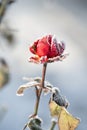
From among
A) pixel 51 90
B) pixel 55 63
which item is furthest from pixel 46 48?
pixel 55 63

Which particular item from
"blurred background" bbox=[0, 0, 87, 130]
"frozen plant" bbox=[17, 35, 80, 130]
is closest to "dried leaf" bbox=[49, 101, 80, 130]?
"frozen plant" bbox=[17, 35, 80, 130]

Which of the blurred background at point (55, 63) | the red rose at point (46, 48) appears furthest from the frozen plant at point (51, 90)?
the blurred background at point (55, 63)

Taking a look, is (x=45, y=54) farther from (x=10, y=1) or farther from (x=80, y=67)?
(x=80, y=67)

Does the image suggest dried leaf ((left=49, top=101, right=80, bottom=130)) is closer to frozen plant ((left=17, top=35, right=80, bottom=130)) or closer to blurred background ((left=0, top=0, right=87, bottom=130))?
Answer: frozen plant ((left=17, top=35, right=80, bottom=130))

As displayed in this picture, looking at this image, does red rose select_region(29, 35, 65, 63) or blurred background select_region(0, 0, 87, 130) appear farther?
blurred background select_region(0, 0, 87, 130)

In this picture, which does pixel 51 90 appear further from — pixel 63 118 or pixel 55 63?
pixel 55 63

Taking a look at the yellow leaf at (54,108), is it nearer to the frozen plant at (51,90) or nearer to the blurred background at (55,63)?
the frozen plant at (51,90)
